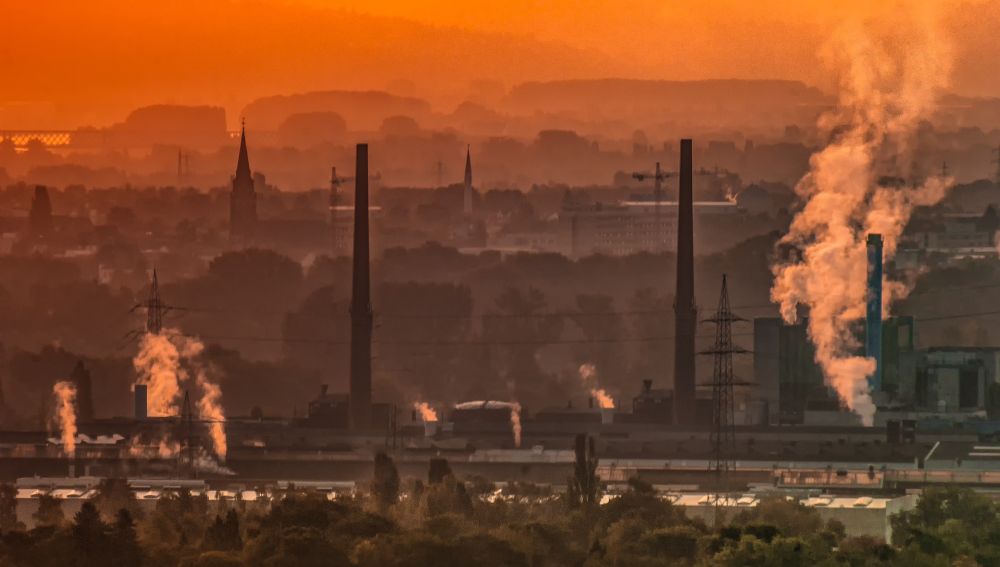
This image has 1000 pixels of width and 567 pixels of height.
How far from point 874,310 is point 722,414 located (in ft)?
25.0

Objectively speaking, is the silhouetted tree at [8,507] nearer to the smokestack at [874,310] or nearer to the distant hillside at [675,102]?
the smokestack at [874,310]

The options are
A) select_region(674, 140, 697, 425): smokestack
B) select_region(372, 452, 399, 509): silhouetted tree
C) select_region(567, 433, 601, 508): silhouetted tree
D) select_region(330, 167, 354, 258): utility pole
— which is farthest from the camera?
select_region(330, 167, 354, 258): utility pole

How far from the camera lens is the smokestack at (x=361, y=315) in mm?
78812

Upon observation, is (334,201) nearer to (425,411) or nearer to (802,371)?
(425,411)

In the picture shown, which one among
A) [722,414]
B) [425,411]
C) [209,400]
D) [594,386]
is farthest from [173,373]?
[722,414]

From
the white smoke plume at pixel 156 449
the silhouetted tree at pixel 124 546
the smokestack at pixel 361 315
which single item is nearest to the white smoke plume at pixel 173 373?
the smokestack at pixel 361 315

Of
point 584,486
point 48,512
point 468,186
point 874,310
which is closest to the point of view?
point 584,486

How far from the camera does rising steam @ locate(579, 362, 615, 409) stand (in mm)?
81812

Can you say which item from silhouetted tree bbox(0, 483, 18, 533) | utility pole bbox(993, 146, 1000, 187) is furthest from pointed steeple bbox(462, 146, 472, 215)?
silhouetted tree bbox(0, 483, 18, 533)

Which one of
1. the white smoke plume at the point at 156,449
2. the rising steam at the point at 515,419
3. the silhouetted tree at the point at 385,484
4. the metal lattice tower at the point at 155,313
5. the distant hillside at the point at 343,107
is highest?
the distant hillside at the point at 343,107

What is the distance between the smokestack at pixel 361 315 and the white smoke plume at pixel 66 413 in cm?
446

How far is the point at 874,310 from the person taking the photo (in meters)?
81.1

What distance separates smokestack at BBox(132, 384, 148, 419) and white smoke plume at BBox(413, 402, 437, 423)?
14.4 feet

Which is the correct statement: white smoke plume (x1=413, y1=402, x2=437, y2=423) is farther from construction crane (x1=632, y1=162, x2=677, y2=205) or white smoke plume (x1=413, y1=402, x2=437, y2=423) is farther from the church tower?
the church tower
